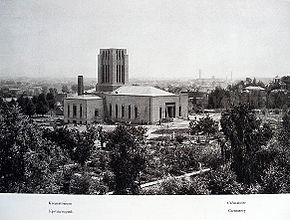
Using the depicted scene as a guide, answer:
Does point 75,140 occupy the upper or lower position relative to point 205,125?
lower

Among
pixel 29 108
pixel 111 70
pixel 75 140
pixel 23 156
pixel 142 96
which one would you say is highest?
pixel 111 70

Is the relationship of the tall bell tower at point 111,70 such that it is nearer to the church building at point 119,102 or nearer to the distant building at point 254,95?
the church building at point 119,102

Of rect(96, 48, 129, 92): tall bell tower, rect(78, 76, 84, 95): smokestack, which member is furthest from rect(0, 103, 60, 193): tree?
rect(96, 48, 129, 92): tall bell tower

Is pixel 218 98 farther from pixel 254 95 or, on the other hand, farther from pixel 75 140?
pixel 75 140

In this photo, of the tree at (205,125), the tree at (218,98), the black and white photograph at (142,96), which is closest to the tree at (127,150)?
the black and white photograph at (142,96)

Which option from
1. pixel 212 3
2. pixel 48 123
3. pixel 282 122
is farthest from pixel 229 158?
pixel 48 123

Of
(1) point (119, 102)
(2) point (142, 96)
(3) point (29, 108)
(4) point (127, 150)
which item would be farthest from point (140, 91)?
(3) point (29, 108)
